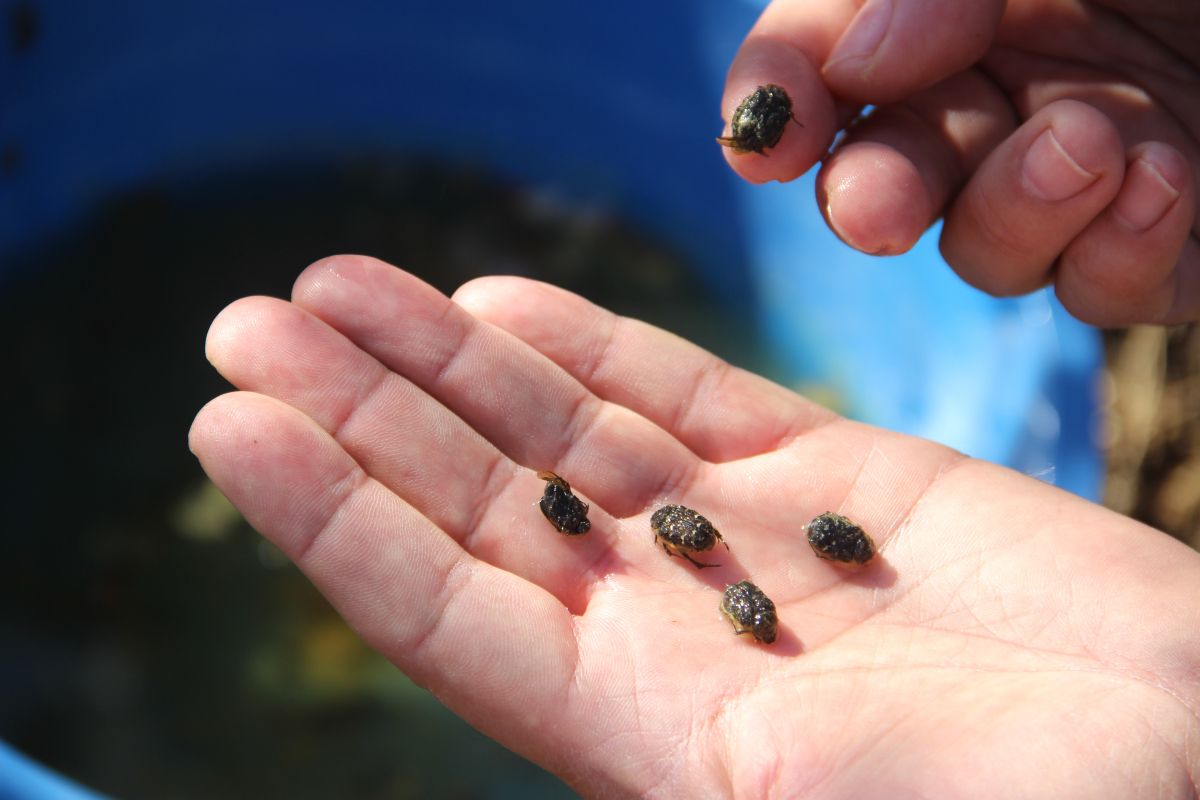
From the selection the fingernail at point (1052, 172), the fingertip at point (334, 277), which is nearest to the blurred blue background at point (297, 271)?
the fingernail at point (1052, 172)

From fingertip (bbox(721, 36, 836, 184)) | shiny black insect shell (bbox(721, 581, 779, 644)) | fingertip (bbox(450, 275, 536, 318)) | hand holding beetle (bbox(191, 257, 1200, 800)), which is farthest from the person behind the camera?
fingertip (bbox(450, 275, 536, 318))

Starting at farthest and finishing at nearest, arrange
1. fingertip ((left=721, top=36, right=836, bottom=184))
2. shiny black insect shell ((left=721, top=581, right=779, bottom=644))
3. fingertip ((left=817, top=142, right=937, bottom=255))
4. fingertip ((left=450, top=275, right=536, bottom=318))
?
fingertip ((left=450, top=275, right=536, bottom=318)) < fingertip ((left=721, top=36, right=836, bottom=184)) < fingertip ((left=817, top=142, right=937, bottom=255)) < shiny black insect shell ((left=721, top=581, right=779, bottom=644))

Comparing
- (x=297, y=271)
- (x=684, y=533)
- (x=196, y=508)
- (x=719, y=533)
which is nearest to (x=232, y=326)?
(x=684, y=533)

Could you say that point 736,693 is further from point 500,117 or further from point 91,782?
point 500,117

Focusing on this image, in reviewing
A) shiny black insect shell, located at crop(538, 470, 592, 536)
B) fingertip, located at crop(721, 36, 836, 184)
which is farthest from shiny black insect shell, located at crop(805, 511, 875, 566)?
fingertip, located at crop(721, 36, 836, 184)

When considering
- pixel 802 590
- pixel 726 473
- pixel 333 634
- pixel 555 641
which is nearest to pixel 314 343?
pixel 555 641

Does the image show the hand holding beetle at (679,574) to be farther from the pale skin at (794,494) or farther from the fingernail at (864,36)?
the fingernail at (864,36)

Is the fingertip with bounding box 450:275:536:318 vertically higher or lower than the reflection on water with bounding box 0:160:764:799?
higher

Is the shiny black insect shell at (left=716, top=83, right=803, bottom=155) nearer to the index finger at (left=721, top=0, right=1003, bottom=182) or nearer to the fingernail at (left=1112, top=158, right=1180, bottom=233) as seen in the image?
the index finger at (left=721, top=0, right=1003, bottom=182)
